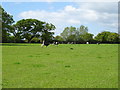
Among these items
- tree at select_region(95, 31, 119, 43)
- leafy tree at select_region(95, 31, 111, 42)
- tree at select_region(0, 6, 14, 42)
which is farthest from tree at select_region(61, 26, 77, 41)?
tree at select_region(0, 6, 14, 42)

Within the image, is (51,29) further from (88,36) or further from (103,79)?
(103,79)

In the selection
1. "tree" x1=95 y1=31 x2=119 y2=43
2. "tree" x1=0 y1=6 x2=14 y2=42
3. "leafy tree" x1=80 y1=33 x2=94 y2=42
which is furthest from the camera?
"tree" x1=95 y1=31 x2=119 y2=43

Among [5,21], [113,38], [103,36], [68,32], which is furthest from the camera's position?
[103,36]

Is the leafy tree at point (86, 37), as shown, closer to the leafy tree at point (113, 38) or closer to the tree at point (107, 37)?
the tree at point (107, 37)

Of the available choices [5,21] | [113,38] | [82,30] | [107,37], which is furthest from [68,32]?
[5,21]

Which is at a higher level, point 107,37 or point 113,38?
point 107,37

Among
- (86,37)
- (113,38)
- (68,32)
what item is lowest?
(113,38)

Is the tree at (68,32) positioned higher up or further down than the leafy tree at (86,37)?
higher up

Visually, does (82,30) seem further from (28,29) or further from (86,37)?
(28,29)

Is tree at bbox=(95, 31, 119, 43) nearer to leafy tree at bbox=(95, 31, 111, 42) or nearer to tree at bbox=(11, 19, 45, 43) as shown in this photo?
leafy tree at bbox=(95, 31, 111, 42)

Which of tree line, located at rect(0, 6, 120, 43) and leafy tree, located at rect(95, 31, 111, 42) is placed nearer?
tree line, located at rect(0, 6, 120, 43)

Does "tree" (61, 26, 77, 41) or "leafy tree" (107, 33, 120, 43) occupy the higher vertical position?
"tree" (61, 26, 77, 41)

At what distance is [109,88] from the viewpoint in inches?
233

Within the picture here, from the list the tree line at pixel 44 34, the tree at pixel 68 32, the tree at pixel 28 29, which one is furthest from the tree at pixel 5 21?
the tree at pixel 68 32
